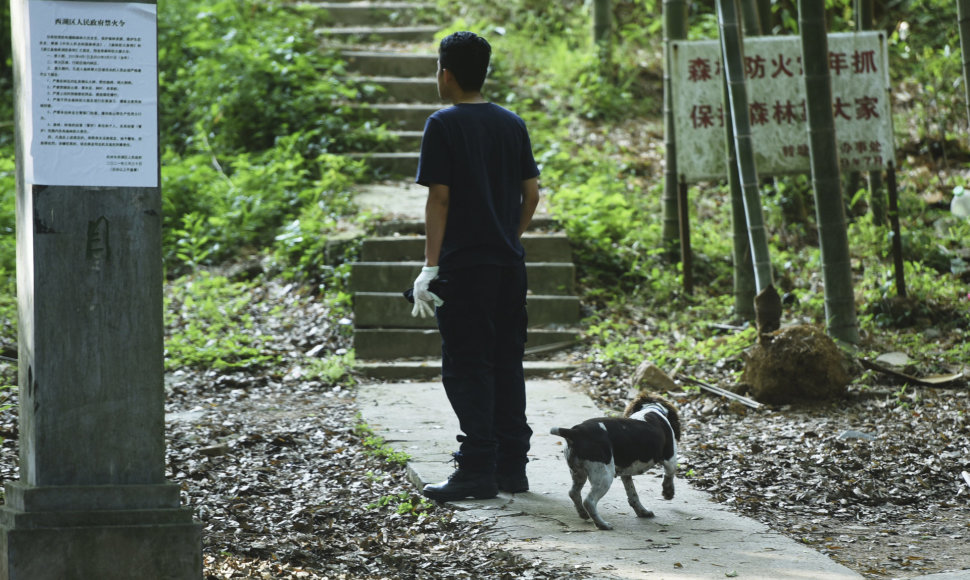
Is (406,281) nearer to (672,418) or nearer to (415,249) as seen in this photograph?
(415,249)

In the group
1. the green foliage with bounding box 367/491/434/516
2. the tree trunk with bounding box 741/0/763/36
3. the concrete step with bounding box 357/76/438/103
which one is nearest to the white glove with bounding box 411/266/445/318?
the green foliage with bounding box 367/491/434/516

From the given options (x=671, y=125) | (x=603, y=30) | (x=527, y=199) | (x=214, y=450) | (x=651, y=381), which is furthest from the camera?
(x=603, y=30)

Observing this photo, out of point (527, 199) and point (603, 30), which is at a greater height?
point (603, 30)

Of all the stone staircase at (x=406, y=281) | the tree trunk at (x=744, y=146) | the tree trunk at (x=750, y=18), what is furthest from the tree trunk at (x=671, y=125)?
the tree trunk at (x=744, y=146)

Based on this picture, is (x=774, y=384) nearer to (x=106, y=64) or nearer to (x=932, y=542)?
(x=932, y=542)

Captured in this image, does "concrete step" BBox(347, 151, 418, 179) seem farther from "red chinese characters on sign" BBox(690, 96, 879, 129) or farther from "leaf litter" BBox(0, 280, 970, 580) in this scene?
"leaf litter" BBox(0, 280, 970, 580)

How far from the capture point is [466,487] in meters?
4.02

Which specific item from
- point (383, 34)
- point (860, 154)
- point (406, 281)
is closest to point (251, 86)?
point (383, 34)

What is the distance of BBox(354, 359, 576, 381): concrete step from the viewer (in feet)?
22.4

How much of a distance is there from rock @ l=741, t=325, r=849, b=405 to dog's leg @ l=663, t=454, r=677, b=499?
2.13 m

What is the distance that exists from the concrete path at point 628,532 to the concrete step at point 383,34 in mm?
8364

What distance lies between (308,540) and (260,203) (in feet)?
20.2

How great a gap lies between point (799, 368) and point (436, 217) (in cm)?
290

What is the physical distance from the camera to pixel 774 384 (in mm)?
5926
